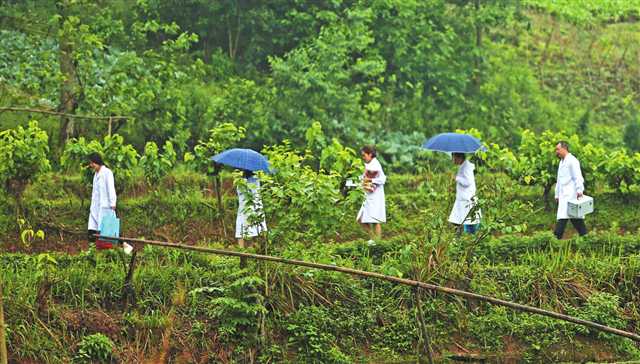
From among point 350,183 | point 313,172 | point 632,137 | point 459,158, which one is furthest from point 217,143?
point 632,137

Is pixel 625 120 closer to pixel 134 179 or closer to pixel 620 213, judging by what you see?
pixel 620 213

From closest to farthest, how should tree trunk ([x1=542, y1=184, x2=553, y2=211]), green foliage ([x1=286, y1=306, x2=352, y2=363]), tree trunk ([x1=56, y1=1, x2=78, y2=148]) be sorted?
green foliage ([x1=286, y1=306, x2=352, y2=363])
tree trunk ([x1=542, y1=184, x2=553, y2=211])
tree trunk ([x1=56, y1=1, x2=78, y2=148])

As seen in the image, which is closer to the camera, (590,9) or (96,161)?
(96,161)

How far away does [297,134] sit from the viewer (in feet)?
59.2

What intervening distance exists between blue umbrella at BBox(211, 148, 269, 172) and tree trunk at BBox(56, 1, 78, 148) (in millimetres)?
4442

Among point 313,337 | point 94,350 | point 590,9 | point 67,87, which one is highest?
point 590,9

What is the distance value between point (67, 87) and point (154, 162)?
314 centimetres

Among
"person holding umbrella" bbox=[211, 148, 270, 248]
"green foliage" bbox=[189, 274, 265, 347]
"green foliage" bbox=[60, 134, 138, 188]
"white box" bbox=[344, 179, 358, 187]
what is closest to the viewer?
"green foliage" bbox=[189, 274, 265, 347]

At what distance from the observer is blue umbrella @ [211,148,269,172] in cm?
1227

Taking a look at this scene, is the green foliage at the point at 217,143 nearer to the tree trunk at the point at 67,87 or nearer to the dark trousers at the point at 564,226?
the tree trunk at the point at 67,87

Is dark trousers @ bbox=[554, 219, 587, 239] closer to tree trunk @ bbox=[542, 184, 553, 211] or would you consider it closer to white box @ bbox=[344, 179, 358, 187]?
tree trunk @ bbox=[542, 184, 553, 211]

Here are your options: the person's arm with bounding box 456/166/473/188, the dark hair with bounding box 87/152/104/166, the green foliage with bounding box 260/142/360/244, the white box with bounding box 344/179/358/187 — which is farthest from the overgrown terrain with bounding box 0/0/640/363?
the dark hair with bounding box 87/152/104/166

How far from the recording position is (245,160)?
12.3 meters

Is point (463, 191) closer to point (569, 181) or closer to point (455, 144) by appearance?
point (455, 144)
